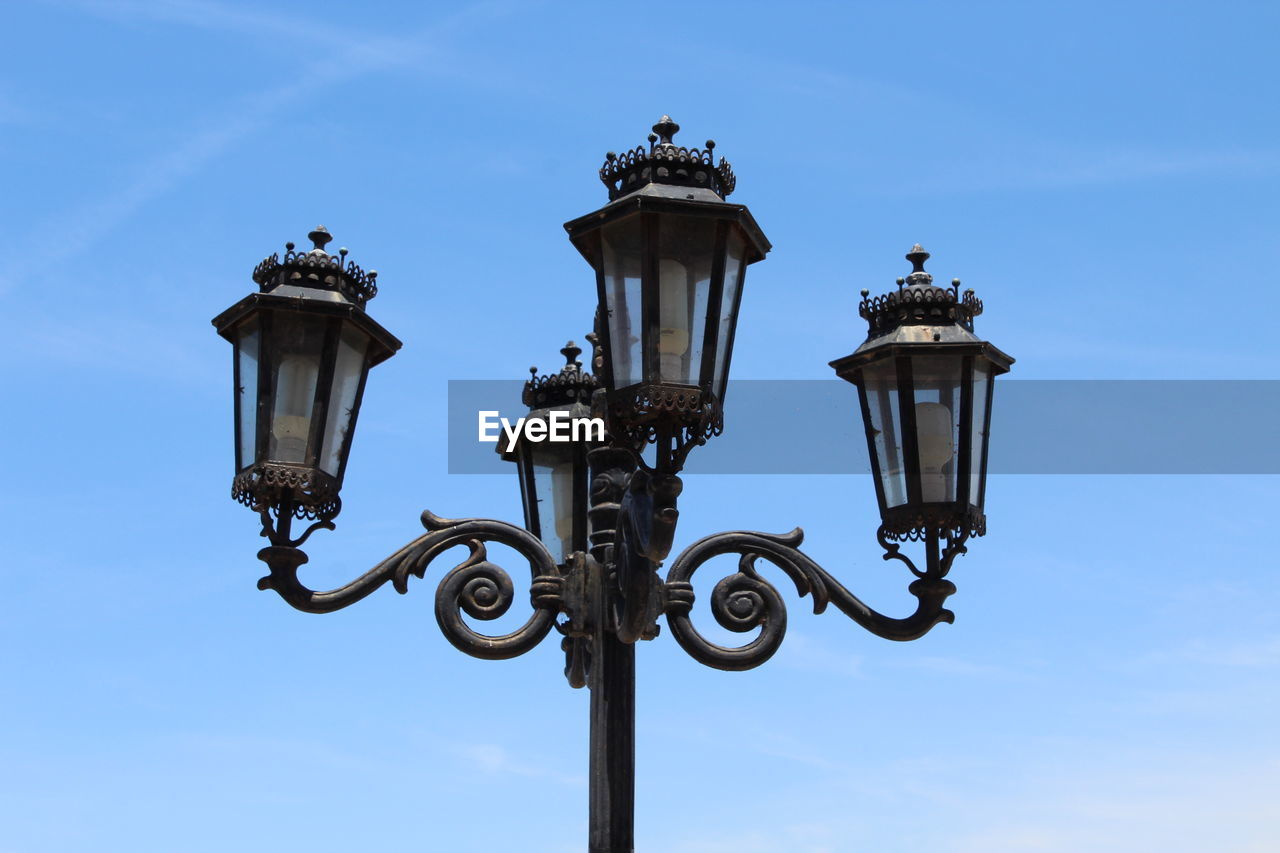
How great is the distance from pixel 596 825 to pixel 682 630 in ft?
2.33

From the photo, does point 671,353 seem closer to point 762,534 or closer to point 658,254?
point 658,254

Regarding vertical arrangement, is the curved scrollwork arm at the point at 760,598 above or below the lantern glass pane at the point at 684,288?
below

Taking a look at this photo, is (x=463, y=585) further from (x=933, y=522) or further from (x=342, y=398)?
(x=933, y=522)

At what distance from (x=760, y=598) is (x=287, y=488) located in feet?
5.51

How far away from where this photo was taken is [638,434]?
5461 millimetres

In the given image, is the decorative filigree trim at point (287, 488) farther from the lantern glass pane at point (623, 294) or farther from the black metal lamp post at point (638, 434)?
the lantern glass pane at point (623, 294)

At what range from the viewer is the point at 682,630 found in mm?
5945

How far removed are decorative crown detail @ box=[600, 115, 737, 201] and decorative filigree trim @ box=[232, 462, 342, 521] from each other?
4.71ft

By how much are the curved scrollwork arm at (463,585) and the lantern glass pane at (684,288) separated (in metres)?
1.09

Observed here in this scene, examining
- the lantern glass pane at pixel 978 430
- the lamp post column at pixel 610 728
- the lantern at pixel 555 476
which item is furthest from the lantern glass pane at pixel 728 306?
the lantern at pixel 555 476

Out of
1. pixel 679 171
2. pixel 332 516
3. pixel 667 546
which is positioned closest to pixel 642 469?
pixel 667 546

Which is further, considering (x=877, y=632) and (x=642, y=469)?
(x=877, y=632)

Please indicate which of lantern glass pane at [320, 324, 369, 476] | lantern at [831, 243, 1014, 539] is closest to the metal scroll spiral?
lantern at [831, 243, 1014, 539]

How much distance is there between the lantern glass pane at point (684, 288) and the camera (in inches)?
211
